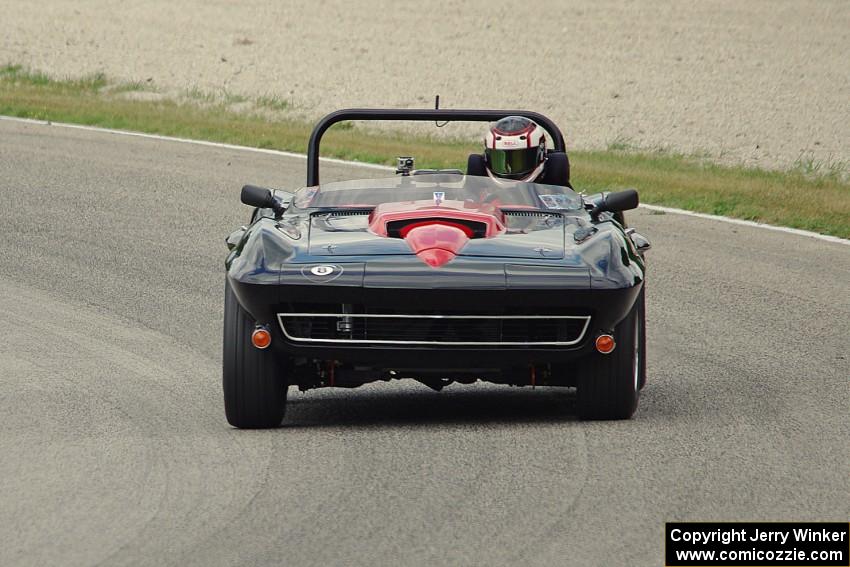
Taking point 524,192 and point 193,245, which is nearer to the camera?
point 524,192

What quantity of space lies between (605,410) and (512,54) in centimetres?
2170

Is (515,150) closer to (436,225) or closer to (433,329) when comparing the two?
(436,225)

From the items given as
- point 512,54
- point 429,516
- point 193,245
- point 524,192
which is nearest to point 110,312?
point 193,245

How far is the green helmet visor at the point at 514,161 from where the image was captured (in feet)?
31.1

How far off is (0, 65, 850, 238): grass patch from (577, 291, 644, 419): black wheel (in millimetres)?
7167

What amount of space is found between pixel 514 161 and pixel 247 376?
2.96m

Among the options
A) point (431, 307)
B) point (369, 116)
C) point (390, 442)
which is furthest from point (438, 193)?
point (390, 442)

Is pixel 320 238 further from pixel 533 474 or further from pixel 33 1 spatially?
pixel 33 1

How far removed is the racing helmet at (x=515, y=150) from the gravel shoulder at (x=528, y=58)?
11.1 meters

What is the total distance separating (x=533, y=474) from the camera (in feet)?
20.6

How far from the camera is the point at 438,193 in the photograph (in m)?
8.02

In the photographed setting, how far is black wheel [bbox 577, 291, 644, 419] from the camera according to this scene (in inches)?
278

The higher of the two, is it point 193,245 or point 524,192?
point 524,192

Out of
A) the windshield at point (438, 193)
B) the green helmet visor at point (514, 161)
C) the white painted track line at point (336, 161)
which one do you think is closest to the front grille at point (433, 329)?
the windshield at point (438, 193)
